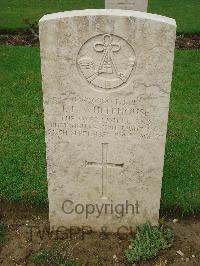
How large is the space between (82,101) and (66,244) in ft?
4.99

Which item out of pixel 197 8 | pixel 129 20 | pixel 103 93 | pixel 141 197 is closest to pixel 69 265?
pixel 141 197

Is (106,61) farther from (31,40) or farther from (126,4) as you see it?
(31,40)

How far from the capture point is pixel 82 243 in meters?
4.64

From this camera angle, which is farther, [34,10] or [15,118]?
[34,10]

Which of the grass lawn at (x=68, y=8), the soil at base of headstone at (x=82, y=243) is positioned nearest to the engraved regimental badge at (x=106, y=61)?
the soil at base of headstone at (x=82, y=243)

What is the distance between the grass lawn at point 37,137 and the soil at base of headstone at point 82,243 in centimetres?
27

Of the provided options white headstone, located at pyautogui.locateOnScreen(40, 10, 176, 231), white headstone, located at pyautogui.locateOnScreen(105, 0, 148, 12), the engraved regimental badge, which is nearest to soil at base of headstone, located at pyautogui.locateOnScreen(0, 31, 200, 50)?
white headstone, located at pyautogui.locateOnScreen(105, 0, 148, 12)

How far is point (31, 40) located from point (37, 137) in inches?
214

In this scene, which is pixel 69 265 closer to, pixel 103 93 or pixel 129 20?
pixel 103 93

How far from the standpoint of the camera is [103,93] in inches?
159

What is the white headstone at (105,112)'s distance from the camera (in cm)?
377

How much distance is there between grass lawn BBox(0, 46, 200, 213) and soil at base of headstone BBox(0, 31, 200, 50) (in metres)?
1.26

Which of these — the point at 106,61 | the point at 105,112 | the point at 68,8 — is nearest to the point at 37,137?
the point at 105,112

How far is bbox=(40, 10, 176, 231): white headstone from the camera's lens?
3.77 meters
